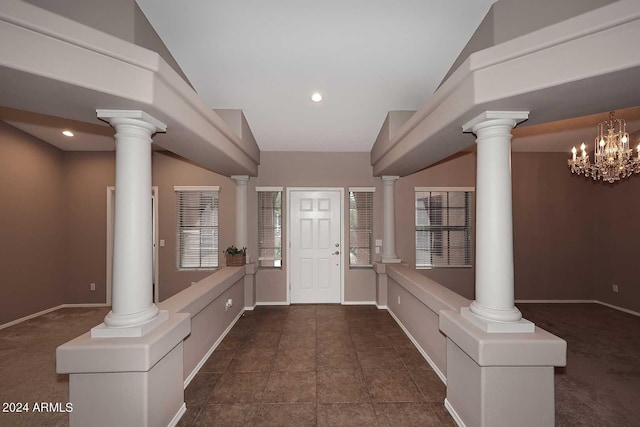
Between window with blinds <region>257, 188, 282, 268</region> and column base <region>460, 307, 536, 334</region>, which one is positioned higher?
window with blinds <region>257, 188, 282, 268</region>

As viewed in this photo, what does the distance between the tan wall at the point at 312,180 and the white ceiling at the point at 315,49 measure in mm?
1189

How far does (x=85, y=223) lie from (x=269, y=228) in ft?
11.1

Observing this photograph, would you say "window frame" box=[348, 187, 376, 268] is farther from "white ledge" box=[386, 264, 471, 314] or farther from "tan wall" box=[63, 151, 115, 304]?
"tan wall" box=[63, 151, 115, 304]

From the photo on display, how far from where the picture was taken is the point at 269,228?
16.4ft

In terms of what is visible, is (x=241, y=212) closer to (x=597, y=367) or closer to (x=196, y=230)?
(x=196, y=230)

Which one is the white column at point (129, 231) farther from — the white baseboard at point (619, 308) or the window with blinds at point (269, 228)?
the white baseboard at point (619, 308)

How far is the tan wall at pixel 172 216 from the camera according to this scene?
16.5ft

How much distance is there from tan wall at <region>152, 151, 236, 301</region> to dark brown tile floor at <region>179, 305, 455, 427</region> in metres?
1.76

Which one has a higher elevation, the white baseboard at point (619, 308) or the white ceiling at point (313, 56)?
the white ceiling at point (313, 56)

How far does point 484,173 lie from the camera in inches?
76.9

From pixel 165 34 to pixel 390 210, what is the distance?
3877 millimetres

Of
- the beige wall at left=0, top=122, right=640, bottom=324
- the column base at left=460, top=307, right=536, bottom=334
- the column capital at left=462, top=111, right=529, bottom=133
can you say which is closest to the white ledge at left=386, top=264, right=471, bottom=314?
the column base at left=460, top=307, right=536, bottom=334

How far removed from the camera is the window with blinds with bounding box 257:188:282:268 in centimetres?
500

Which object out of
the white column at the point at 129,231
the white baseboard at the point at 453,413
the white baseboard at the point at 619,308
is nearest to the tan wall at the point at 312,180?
the white baseboard at the point at 453,413
